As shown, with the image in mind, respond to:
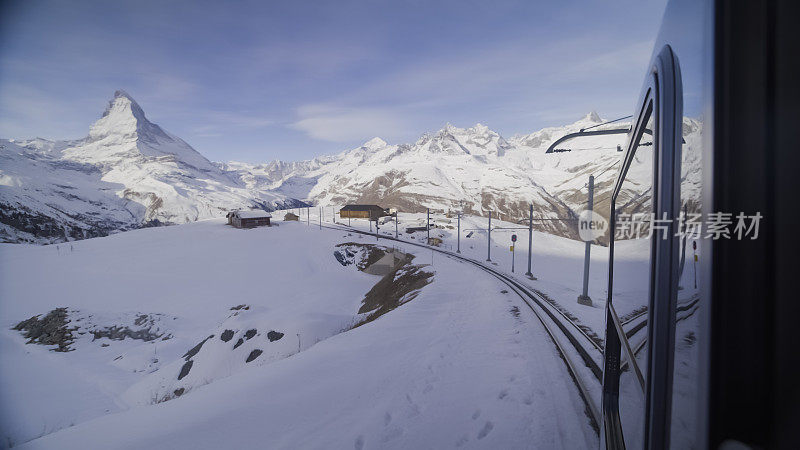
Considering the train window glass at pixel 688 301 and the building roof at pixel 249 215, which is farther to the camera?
the building roof at pixel 249 215

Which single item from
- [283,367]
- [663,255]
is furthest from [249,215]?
[663,255]

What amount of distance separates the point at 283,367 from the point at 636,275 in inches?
320

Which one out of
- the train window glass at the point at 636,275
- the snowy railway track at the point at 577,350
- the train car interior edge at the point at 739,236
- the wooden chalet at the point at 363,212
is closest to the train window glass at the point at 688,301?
the train car interior edge at the point at 739,236

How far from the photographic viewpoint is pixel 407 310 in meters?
13.0

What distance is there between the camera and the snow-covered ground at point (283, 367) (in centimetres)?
528

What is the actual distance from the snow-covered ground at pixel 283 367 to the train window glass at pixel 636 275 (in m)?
3.36

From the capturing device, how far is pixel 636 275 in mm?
2113

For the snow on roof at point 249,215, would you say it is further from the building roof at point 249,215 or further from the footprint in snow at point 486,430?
the footprint in snow at point 486,430

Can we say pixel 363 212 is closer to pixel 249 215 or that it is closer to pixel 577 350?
pixel 249 215

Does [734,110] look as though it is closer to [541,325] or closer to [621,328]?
[621,328]

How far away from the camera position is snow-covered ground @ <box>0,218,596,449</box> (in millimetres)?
5277

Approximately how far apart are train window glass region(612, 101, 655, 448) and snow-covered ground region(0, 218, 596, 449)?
11.0 feet

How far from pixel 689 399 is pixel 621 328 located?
4.26ft

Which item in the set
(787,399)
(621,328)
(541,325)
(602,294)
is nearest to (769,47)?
(787,399)
